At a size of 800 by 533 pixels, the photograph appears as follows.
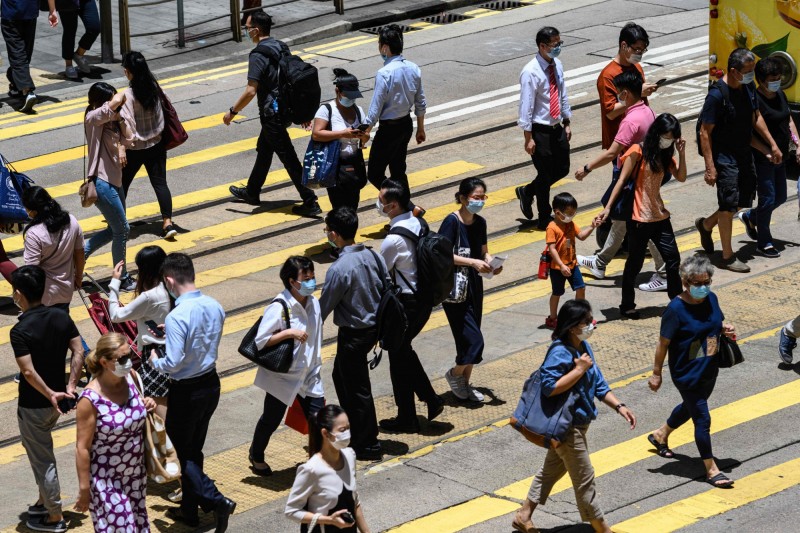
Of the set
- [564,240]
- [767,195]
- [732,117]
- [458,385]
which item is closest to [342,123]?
[564,240]

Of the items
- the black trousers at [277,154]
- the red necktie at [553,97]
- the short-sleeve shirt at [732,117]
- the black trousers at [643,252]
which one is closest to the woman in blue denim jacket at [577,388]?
the black trousers at [643,252]

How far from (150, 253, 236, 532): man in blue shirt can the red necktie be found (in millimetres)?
5925

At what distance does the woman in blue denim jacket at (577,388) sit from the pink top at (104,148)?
230 inches

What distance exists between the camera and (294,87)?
14445 mm

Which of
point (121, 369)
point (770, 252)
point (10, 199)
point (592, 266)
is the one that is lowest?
point (770, 252)

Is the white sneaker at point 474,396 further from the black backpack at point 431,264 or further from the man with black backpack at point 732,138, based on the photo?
the man with black backpack at point 732,138

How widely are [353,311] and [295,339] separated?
615mm

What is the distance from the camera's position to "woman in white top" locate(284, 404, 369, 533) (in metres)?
7.27

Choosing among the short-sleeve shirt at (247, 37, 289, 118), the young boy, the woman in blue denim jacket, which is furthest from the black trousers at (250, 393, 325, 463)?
the short-sleeve shirt at (247, 37, 289, 118)

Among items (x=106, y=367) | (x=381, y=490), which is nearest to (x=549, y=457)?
(x=381, y=490)

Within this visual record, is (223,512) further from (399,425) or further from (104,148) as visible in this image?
(104,148)

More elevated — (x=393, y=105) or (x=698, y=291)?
(x=698, y=291)

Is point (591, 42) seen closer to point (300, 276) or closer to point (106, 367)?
point (300, 276)

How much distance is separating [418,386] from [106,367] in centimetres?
296
